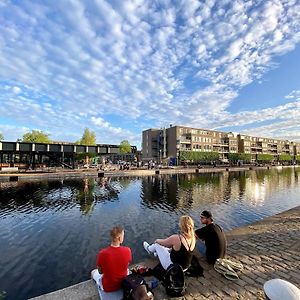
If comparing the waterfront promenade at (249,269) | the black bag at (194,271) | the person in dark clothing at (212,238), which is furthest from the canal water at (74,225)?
the black bag at (194,271)

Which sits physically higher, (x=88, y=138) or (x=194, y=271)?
(x=88, y=138)

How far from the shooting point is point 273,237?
8.27m

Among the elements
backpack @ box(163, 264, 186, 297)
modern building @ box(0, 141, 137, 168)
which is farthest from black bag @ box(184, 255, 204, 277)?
modern building @ box(0, 141, 137, 168)

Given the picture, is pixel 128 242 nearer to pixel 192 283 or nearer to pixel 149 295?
pixel 192 283

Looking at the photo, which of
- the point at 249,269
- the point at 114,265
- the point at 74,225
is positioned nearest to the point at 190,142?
the point at 74,225

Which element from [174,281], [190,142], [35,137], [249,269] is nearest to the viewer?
[174,281]

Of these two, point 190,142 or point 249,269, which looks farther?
point 190,142

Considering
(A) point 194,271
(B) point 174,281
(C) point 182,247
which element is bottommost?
(A) point 194,271

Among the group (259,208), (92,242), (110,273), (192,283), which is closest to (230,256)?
(192,283)

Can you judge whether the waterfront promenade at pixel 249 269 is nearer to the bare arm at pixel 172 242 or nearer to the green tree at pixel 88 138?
the bare arm at pixel 172 242

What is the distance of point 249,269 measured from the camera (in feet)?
18.6

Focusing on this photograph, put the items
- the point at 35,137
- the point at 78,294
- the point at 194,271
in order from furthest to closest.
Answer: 1. the point at 35,137
2. the point at 194,271
3. the point at 78,294

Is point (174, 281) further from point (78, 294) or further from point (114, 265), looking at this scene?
point (78, 294)

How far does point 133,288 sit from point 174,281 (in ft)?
3.42
